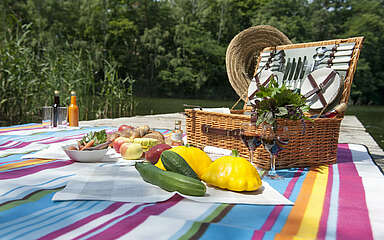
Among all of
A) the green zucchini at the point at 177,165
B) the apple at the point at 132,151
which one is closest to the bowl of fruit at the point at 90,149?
the apple at the point at 132,151

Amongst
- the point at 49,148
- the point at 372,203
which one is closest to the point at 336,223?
the point at 372,203

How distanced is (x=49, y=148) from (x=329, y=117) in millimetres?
1692

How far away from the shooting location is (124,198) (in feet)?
3.96

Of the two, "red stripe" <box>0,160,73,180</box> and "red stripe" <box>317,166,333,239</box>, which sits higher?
"red stripe" <box>0,160,73,180</box>

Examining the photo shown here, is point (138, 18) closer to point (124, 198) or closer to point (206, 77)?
point (206, 77)

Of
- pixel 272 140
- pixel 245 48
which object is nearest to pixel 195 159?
pixel 272 140

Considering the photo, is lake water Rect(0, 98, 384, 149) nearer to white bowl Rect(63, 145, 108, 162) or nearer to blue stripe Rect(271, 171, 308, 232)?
blue stripe Rect(271, 171, 308, 232)

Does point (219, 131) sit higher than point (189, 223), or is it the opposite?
point (219, 131)

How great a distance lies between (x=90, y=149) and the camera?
174 cm

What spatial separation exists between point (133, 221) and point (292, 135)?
1069 mm

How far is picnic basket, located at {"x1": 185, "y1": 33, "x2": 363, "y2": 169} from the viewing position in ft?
6.00

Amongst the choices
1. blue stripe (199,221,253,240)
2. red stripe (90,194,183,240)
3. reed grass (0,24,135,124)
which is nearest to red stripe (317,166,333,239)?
blue stripe (199,221,253,240)

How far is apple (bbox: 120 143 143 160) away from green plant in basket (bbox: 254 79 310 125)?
66 centimetres

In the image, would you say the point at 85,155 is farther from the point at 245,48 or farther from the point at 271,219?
the point at 245,48
